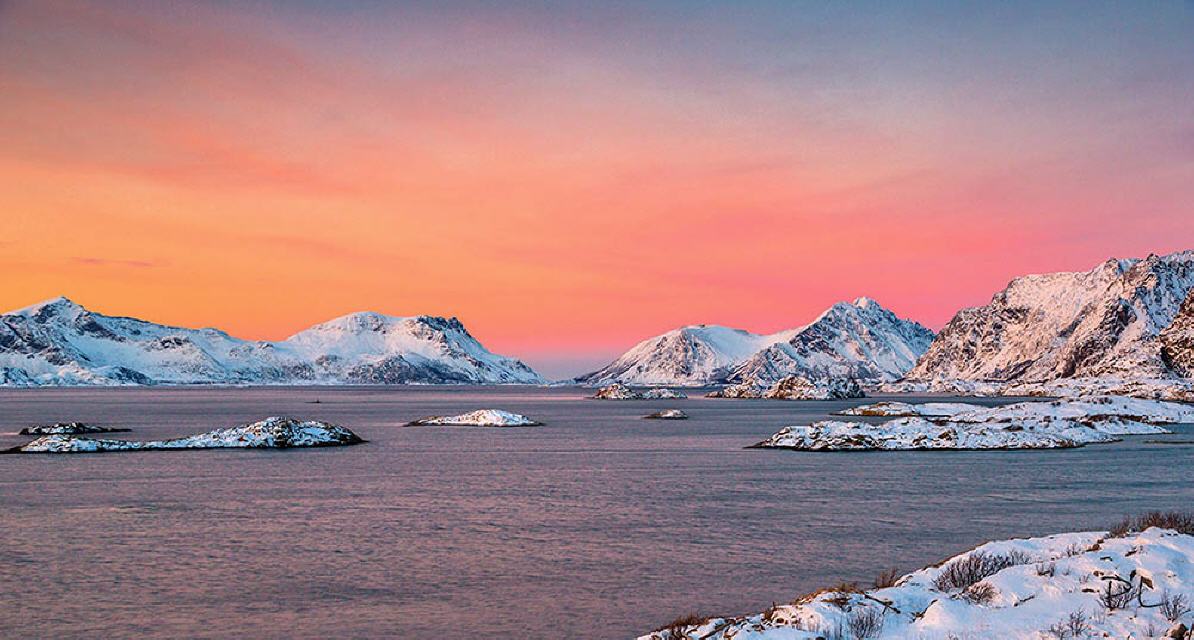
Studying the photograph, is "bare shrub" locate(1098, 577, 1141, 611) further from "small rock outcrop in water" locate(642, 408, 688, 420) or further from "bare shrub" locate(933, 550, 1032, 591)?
"small rock outcrop in water" locate(642, 408, 688, 420)

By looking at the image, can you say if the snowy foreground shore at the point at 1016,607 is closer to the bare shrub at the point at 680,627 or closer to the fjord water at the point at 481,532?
the bare shrub at the point at 680,627

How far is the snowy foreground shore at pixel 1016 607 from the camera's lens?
1143 cm

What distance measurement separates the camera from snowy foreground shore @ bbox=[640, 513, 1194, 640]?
37.5 ft

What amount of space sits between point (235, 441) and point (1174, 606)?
6409 cm

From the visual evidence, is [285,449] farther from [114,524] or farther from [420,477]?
[114,524]

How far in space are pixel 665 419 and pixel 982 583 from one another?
361 ft

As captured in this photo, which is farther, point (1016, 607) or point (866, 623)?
point (1016, 607)

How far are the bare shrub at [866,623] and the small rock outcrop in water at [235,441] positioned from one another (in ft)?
195

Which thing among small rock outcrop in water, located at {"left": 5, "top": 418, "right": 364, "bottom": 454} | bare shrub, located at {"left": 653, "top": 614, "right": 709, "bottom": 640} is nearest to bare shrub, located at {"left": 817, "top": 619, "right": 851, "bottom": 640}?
bare shrub, located at {"left": 653, "top": 614, "right": 709, "bottom": 640}

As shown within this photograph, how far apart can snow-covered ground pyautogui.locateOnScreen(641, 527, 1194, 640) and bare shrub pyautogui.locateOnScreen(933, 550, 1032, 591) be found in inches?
2.2

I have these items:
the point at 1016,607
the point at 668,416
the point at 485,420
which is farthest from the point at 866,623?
the point at 668,416

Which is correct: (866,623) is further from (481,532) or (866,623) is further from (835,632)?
(481,532)

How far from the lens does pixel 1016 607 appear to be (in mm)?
12367

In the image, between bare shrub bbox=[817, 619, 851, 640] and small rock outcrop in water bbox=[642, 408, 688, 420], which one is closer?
bare shrub bbox=[817, 619, 851, 640]
